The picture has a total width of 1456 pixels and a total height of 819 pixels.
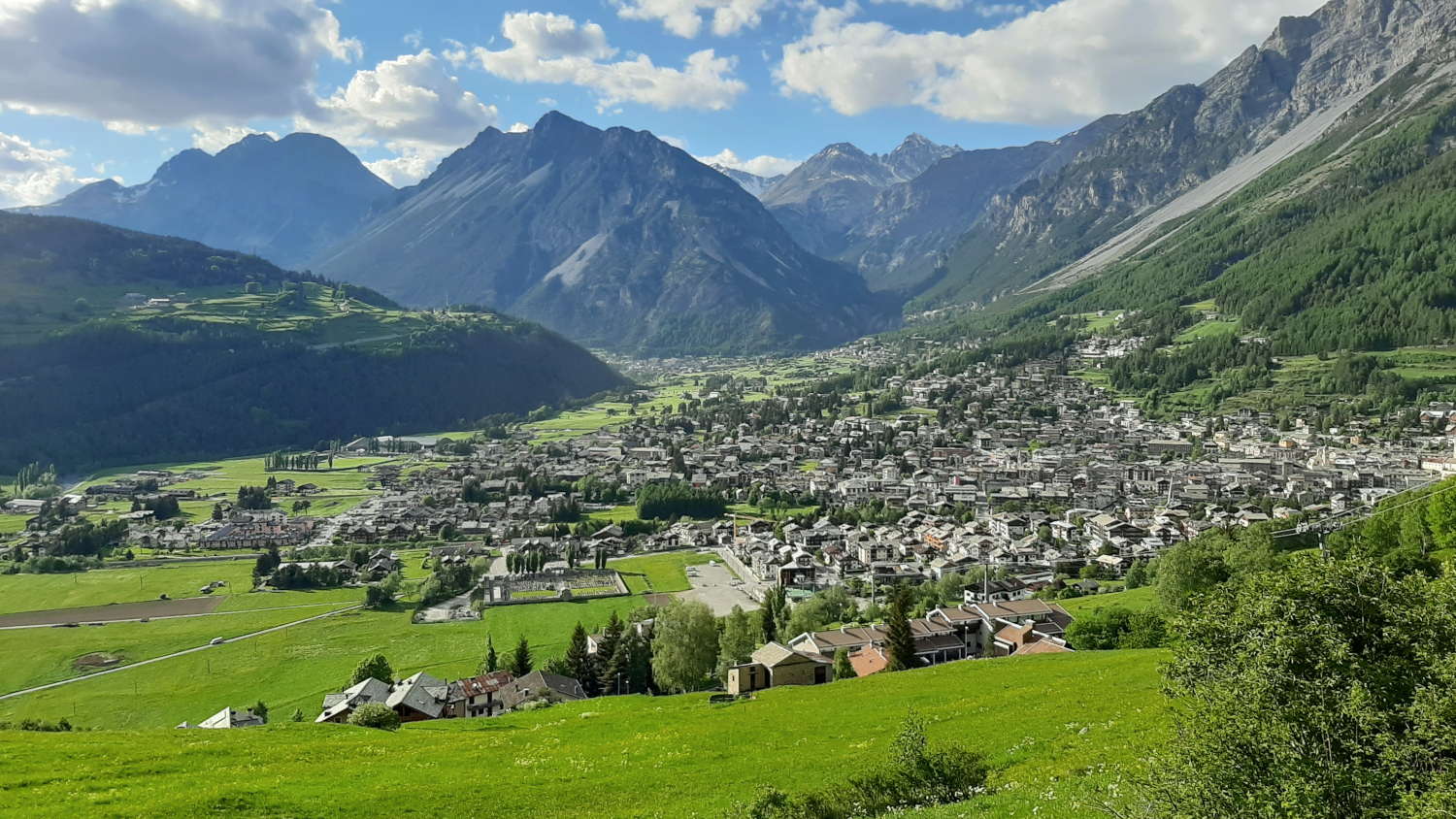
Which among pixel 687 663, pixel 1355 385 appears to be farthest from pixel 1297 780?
pixel 1355 385

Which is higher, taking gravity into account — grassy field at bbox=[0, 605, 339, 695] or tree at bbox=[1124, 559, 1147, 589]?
tree at bbox=[1124, 559, 1147, 589]

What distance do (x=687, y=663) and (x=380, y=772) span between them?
111 feet

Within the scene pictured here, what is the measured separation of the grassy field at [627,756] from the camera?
2108 cm

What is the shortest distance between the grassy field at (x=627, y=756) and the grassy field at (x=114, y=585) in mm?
78463

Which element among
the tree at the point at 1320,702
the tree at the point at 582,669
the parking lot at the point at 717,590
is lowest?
the parking lot at the point at 717,590

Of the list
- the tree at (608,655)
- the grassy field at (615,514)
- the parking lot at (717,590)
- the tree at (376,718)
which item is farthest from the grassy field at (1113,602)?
the grassy field at (615,514)

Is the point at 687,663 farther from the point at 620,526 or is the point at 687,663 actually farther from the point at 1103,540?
the point at 620,526

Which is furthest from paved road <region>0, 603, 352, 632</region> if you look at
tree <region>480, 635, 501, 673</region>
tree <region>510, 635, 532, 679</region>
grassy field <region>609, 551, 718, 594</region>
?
tree <region>510, 635, 532, 679</region>

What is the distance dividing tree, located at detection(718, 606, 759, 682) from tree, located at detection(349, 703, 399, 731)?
71.7 feet

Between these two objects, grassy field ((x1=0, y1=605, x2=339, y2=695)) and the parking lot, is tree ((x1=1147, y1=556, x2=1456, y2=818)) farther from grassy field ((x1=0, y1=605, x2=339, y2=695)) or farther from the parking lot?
grassy field ((x1=0, y1=605, x2=339, y2=695))

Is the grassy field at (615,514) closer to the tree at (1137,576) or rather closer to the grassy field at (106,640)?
the grassy field at (106,640)

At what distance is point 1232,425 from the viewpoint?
517ft

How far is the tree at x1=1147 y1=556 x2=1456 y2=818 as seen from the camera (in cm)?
1254

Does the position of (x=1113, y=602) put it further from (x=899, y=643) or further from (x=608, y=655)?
(x=608, y=655)
